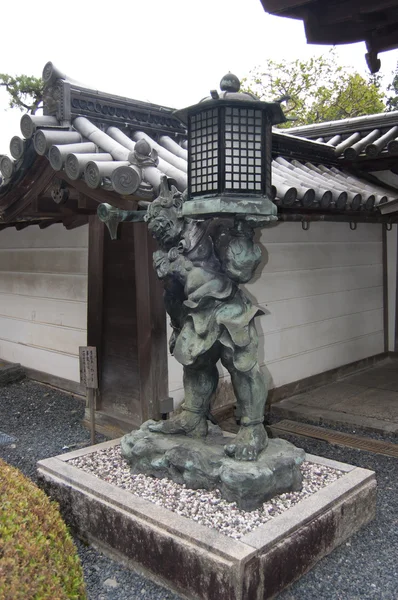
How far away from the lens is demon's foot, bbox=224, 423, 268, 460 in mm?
3561

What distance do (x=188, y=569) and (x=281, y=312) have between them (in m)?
4.29

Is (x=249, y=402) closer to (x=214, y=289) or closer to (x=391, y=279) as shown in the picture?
(x=214, y=289)

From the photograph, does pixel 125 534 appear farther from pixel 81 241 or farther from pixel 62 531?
pixel 81 241

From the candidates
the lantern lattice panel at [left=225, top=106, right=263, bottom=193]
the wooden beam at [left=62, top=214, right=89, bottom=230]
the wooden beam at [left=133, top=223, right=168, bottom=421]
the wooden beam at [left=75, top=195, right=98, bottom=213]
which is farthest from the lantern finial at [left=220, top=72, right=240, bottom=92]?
the wooden beam at [left=62, top=214, right=89, bottom=230]

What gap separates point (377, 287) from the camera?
8750 millimetres

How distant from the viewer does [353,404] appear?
6.63 metres

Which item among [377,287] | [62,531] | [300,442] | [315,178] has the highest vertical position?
[315,178]

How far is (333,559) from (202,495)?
3.03 feet

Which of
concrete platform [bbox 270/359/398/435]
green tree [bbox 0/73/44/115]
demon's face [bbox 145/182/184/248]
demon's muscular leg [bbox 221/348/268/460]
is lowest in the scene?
concrete platform [bbox 270/359/398/435]

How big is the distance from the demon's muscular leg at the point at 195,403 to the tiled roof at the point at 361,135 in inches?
168

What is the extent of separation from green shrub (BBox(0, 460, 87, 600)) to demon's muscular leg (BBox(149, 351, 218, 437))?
56.2 inches

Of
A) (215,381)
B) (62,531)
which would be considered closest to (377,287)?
(215,381)

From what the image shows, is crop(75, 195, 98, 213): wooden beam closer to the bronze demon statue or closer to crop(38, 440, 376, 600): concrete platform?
the bronze demon statue

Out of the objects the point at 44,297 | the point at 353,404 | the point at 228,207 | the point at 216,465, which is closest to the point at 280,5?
the point at 228,207
